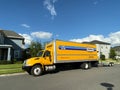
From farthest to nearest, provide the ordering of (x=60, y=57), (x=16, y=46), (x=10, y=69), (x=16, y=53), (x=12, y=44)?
(x=16, y=46), (x=16, y=53), (x=12, y=44), (x=10, y=69), (x=60, y=57)

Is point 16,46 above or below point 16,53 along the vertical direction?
above

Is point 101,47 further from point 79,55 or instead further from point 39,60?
point 39,60

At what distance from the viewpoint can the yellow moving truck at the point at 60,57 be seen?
1323 cm

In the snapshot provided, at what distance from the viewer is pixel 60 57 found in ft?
51.2

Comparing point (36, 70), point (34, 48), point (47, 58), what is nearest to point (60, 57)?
point (47, 58)

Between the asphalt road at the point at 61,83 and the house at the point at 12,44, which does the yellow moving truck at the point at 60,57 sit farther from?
the house at the point at 12,44

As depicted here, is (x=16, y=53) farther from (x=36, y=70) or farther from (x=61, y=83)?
(x=61, y=83)

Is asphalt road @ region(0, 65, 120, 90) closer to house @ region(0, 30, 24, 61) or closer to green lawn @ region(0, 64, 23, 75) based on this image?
green lawn @ region(0, 64, 23, 75)

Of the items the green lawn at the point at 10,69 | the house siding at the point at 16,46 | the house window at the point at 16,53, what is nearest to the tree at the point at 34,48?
the house siding at the point at 16,46

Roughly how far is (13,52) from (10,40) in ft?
9.38

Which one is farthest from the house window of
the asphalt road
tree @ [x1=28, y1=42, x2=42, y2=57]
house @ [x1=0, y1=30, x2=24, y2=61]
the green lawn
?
the asphalt road

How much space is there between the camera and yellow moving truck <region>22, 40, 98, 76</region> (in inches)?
521

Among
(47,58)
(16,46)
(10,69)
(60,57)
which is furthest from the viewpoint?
(16,46)

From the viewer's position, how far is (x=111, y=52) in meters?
60.8
